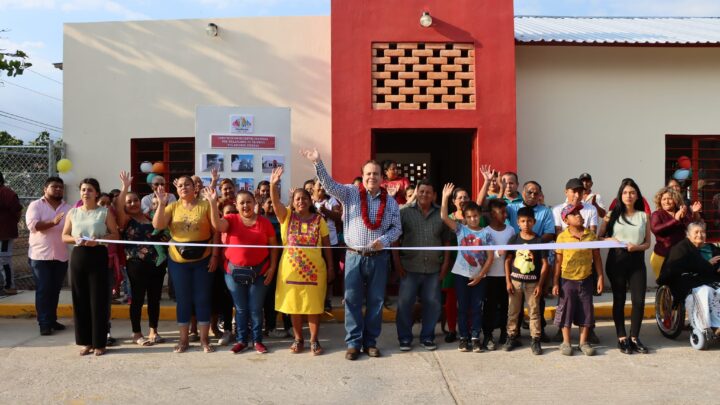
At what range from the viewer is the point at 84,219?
18.5 feet

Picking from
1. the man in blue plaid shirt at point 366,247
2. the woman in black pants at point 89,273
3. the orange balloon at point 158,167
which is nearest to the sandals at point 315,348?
the man in blue plaid shirt at point 366,247

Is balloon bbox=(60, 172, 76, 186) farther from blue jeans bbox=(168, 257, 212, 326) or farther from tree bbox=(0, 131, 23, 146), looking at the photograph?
tree bbox=(0, 131, 23, 146)

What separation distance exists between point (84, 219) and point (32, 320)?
2.57 meters

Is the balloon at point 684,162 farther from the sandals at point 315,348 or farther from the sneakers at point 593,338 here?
the sandals at point 315,348

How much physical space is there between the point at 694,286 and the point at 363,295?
11.0 ft

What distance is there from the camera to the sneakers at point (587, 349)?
554 cm

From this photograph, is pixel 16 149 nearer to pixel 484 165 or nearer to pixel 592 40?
pixel 484 165

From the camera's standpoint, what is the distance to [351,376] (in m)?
4.96

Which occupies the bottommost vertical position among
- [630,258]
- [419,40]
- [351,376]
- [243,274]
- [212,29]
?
[351,376]

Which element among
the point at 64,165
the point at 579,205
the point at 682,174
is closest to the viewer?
the point at 579,205

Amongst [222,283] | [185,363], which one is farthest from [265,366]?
[222,283]

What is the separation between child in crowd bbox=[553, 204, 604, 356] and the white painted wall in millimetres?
4177

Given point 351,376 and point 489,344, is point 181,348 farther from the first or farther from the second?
point 489,344

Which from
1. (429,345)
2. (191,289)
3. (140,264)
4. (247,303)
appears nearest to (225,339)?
(247,303)
